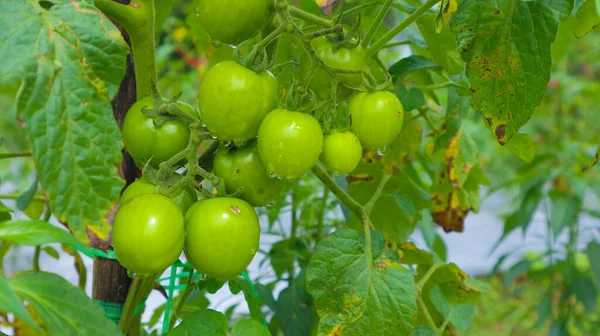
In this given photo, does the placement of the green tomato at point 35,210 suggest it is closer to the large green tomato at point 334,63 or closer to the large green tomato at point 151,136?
the large green tomato at point 151,136

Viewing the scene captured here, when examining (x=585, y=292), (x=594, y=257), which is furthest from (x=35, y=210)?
(x=585, y=292)

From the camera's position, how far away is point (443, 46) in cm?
76

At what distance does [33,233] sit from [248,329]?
0.82 feet

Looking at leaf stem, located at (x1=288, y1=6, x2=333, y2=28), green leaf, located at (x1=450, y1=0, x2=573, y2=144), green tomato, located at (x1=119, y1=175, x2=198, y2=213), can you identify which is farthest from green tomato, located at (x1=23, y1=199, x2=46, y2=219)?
green leaf, located at (x1=450, y1=0, x2=573, y2=144)

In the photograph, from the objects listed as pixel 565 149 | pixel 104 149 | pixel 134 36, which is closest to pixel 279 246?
pixel 134 36

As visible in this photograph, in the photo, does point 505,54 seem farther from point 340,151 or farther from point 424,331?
point 424,331

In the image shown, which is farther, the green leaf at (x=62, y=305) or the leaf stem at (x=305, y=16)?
the leaf stem at (x=305, y=16)

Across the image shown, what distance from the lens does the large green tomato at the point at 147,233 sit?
493 mm

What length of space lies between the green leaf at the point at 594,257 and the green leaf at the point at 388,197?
0.99 meters

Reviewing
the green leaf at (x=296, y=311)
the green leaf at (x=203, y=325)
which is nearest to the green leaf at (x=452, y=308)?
the green leaf at (x=296, y=311)

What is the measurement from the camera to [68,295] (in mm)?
456

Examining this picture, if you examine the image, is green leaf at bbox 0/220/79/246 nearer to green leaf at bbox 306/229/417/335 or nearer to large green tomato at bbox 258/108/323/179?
large green tomato at bbox 258/108/323/179

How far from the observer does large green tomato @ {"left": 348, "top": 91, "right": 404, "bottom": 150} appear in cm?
58

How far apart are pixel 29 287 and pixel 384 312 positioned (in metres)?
0.36
